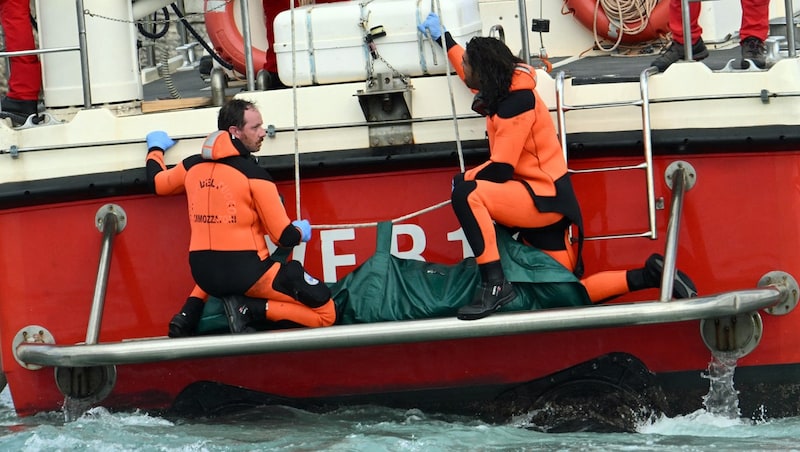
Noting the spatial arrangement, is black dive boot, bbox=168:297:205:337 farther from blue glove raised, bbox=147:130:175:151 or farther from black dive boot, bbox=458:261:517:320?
black dive boot, bbox=458:261:517:320

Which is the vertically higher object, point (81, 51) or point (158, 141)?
point (81, 51)

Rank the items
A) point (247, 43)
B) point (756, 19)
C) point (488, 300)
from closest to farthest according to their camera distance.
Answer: point (488, 300), point (247, 43), point (756, 19)

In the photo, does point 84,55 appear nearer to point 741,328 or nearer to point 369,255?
point 369,255

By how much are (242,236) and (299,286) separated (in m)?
A: 0.28

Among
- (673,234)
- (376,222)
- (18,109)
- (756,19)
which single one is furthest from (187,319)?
(756,19)

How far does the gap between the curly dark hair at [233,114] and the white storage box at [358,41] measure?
39cm

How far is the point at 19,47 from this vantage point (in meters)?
6.07

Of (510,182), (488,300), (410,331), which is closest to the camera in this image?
(410,331)

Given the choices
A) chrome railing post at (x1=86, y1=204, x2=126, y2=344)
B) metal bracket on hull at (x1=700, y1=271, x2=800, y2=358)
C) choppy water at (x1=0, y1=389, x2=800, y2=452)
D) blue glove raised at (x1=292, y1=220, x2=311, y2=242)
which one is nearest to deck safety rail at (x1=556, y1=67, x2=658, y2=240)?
metal bracket on hull at (x1=700, y1=271, x2=800, y2=358)

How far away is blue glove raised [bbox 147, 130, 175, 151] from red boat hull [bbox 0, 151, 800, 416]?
0.71ft

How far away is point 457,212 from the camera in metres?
5.13

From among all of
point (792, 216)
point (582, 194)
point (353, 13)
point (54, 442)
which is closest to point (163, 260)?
point (54, 442)

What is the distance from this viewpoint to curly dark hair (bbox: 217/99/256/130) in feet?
17.1

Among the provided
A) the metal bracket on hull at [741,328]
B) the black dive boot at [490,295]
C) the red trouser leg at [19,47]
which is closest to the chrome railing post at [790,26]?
the metal bracket on hull at [741,328]
